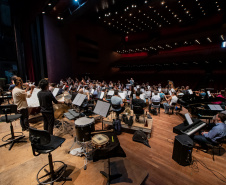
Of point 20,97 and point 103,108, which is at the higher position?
point 20,97

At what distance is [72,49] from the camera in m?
14.9

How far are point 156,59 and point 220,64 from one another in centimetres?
672

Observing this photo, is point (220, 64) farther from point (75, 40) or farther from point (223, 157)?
point (75, 40)

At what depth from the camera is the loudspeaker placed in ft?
9.96

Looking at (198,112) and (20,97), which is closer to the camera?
(20,97)

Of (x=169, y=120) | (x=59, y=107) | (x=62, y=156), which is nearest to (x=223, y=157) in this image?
(x=169, y=120)

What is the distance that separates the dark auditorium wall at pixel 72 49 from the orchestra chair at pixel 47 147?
11922mm

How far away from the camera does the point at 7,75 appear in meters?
12.9

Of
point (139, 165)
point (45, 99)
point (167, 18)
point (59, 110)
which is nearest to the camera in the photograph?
point (139, 165)

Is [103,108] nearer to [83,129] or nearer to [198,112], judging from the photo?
[83,129]

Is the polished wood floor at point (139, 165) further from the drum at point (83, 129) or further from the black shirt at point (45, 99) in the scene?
the black shirt at point (45, 99)

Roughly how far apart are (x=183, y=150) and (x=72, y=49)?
1531cm

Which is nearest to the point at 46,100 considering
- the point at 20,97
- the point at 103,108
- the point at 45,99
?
the point at 45,99

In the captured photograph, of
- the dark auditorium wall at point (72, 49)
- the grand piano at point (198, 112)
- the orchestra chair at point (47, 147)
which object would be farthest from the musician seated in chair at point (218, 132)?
the dark auditorium wall at point (72, 49)
